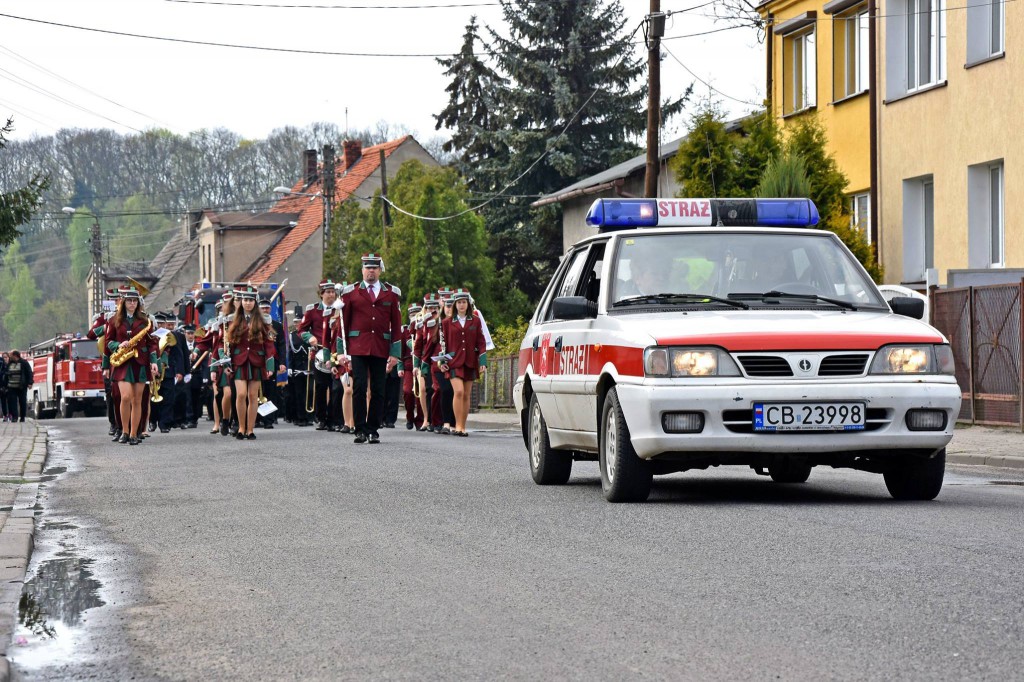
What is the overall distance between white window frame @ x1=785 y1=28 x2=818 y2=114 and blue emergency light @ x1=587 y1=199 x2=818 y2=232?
20.2m

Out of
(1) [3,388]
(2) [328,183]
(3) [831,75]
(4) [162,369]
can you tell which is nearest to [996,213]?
(3) [831,75]

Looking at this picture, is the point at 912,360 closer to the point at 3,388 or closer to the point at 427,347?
the point at 427,347

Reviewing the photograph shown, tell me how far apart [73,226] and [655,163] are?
92.4 m

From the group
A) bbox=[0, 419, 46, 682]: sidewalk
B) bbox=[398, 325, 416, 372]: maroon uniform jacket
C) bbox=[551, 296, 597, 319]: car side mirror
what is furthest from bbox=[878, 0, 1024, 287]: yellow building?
bbox=[551, 296, 597, 319]: car side mirror

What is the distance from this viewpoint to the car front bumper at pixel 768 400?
30.9ft

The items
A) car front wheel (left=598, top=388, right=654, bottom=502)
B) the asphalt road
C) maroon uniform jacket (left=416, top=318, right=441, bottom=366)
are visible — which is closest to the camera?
the asphalt road

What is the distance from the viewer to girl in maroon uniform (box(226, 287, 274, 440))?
71.6 ft

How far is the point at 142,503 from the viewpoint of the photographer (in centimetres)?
1156

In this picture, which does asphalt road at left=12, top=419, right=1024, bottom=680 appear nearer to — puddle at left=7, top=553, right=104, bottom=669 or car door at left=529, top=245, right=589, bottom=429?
puddle at left=7, top=553, right=104, bottom=669

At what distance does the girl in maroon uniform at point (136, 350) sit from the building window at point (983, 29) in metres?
12.5

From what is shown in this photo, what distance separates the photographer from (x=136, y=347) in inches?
806

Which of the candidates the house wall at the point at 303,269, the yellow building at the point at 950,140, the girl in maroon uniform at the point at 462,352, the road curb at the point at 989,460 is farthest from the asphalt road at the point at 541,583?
the house wall at the point at 303,269

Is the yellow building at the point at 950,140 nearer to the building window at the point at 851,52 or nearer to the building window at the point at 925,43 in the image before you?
the building window at the point at 925,43

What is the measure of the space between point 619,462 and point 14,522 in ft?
11.8
